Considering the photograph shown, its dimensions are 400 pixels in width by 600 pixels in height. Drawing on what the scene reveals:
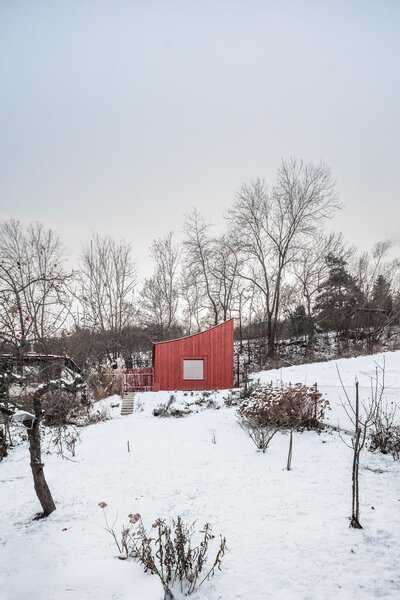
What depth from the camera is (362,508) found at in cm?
581

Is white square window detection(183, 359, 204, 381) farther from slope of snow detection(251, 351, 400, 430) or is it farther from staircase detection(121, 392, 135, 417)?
slope of snow detection(251, 351, 400, 430)

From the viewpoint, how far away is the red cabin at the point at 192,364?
20516 millimetres

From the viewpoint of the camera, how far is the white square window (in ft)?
67.8

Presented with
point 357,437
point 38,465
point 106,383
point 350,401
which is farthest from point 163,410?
point 357,437

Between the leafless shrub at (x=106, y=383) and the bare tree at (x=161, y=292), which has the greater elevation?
the bare tree at (x=161, y=292)

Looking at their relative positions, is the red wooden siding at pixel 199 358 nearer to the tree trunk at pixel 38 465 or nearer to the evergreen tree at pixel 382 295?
the tree trunk at pixel 38 465

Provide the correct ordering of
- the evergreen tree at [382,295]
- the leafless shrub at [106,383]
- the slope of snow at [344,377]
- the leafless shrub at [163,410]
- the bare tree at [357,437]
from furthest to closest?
1. the evergreen tree at [382,295]
2. the leafless shrub at [106,383]
3. the leafless shrub at [163,410]
4. the slope of snow at [344,377]
5. the bare tree at [357,437]

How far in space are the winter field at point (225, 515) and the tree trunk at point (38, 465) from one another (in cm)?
25

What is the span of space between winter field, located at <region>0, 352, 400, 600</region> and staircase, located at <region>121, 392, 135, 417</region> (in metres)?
5.48

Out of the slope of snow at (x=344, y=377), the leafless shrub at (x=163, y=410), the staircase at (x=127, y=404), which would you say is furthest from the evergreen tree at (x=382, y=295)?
the staircase at (x=127, y=404)

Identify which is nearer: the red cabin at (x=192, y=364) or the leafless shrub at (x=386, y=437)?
the leafless shrub at (x=386, y=437)

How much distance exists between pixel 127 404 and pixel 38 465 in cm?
1208

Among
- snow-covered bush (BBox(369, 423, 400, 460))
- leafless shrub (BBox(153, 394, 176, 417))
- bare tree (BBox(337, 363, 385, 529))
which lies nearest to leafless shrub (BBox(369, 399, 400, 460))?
snow-covered bush (BBox(369, 423, 400, 460))

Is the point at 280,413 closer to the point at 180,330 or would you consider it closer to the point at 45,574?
the point at 45,574
